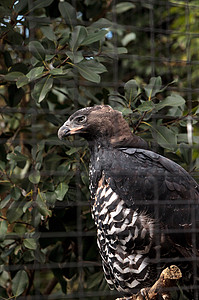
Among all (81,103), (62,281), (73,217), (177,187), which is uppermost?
(81,103)

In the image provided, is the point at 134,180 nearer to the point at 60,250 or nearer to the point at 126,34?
the point at 60,250

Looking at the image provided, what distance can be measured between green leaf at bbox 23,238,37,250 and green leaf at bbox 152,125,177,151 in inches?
25.3

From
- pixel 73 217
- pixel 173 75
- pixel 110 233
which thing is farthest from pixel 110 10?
pixel 110 233

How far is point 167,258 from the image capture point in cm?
166

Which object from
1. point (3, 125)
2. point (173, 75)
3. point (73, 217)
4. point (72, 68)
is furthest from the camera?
point (173, 75)

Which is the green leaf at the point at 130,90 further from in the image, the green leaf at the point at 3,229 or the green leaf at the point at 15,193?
the green leaf at the point at 3,229

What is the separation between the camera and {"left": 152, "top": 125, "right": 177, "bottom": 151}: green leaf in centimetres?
186

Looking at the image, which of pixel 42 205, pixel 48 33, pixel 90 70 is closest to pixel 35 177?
pixel 42 205

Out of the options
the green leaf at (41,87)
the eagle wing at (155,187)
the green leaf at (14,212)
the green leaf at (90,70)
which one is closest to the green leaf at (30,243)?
the green leaf at (14,212)

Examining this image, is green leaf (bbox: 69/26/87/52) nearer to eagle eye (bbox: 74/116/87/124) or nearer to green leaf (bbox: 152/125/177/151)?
eagle eye (bbox: 74/116/87/124)

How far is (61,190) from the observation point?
184cm

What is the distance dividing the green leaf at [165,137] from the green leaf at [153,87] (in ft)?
0.47

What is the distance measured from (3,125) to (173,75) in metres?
1.19

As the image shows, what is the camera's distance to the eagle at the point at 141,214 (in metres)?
1.65
